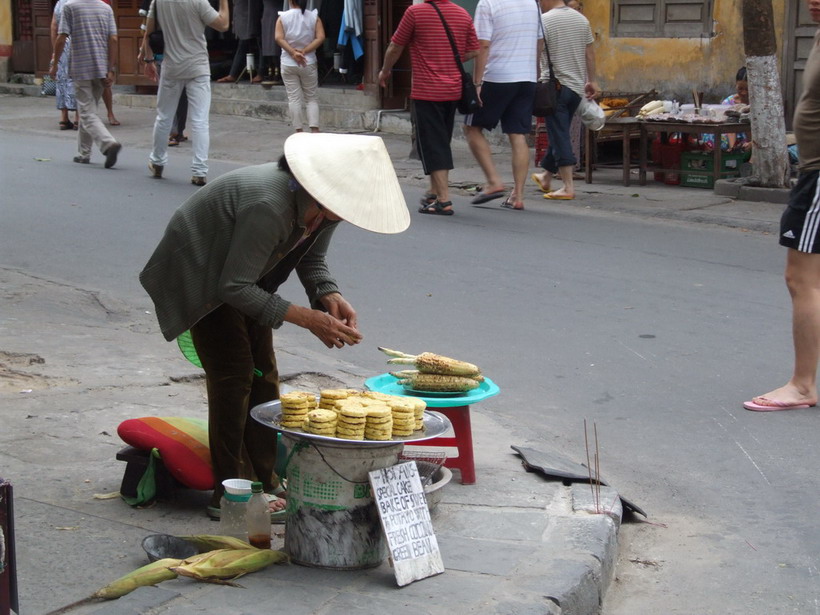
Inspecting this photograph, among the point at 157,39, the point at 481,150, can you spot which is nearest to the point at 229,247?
the point at 481,150

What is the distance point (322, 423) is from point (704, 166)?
30.2ft

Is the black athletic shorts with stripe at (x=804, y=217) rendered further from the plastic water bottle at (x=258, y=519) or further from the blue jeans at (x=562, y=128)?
the blue jeans at (x=562, y=128)

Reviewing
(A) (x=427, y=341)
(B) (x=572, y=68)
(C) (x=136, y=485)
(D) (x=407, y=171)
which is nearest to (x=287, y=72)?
(D) (x=407, y=171)

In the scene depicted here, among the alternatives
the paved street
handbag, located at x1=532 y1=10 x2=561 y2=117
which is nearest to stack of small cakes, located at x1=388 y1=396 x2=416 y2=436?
the paved street

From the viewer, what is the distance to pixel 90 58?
12203 mm

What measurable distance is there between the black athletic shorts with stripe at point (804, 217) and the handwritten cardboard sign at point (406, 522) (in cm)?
253

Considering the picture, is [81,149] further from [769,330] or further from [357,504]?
[357,504]

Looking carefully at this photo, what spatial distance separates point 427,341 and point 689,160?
6447 millimetres

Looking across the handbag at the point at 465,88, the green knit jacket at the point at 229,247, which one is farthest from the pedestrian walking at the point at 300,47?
the green knit jacket at the point at 229,247

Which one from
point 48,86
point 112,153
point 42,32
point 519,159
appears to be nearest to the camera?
point 519,159

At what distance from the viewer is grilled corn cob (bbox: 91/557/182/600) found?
10.7 ft

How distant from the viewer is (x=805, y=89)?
17.1 feet

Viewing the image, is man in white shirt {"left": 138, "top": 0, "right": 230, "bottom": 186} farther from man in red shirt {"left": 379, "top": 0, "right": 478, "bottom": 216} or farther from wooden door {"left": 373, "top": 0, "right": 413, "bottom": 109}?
wooden door {"left": 373, "top": 0, "right": 413, "bottom": 109}

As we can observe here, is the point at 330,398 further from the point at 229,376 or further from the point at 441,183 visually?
the point at 441,183
